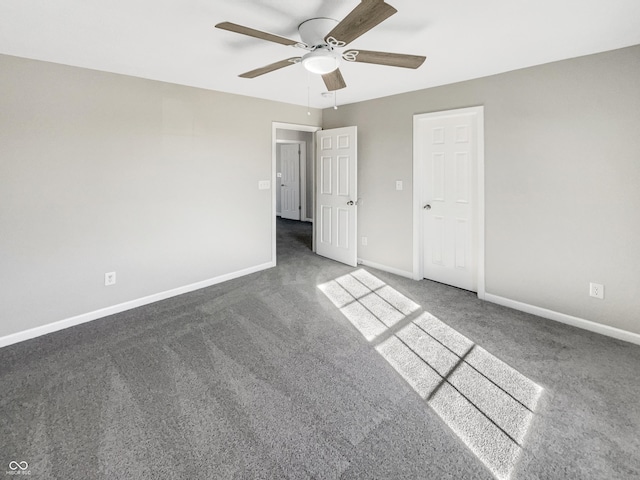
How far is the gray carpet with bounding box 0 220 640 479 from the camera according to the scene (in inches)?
61.6

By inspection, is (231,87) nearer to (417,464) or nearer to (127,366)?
(127,366)

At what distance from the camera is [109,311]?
3.25 meters

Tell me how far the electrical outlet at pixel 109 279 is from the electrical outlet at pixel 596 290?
451 cm

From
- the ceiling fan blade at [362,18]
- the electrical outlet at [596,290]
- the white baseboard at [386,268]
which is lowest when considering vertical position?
the white baseboard at [386,268]

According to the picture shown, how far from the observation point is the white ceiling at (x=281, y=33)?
193cm

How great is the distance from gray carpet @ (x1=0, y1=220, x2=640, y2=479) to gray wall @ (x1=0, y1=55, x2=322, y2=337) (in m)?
0.48

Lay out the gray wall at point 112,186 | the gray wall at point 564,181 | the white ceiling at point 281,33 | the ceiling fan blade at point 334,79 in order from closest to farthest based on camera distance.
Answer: the white ceiling at point 281,33 < the ceiling fan blade at point 334,79 < the gray wall at point 564,181 < the gray wall at point 112,186

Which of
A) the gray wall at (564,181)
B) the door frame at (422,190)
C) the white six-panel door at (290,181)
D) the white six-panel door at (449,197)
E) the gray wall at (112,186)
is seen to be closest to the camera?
the gray wall at (564,181)

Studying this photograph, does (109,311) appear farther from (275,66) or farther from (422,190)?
(422,190)

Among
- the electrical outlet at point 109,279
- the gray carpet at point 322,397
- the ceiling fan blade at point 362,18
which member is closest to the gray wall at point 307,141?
the electrical outlet at point 109,279

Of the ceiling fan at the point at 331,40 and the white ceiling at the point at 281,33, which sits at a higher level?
the white ceiling at the point at 281,33

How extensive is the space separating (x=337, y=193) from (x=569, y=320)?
3167 millimetres

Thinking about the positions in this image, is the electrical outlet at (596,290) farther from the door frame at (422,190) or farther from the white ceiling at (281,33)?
the white ceiling at (281,33)

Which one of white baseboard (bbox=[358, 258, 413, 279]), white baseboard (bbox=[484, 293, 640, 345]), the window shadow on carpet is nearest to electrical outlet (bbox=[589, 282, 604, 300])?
white baseboard (bbox=[484, 293, 640, 345])
